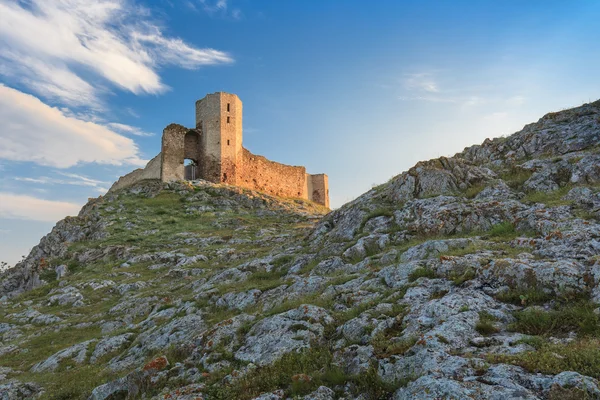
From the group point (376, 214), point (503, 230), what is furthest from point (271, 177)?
point (503, 230)

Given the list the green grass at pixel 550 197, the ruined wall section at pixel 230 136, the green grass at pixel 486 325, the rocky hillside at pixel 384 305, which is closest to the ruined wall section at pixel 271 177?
the ruined wall section at pixel 230 136

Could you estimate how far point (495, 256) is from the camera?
9.16 metres

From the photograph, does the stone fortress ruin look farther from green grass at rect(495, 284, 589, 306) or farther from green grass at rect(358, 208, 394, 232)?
green grass at rect(495, 284, 589, 306)

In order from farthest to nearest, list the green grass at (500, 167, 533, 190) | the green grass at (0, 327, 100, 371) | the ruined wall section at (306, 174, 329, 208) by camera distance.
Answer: the ruined wall section at (306, 174, 329, 208) → the green grass at (500, 167, 533, 190) → the green grass at (0, 327, 100, 371)

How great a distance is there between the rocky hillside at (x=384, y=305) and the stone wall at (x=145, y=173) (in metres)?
20.3

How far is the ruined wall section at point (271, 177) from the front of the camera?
162 ft

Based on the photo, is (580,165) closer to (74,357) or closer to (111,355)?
(111,355)

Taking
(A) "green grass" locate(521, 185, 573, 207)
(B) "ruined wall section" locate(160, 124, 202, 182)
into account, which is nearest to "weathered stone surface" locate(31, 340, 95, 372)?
(A) "green grass" locate(521, 185, 573, 207)

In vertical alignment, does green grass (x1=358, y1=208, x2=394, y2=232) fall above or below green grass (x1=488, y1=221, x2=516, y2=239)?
above

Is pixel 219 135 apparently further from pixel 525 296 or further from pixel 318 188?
pixel 525 296

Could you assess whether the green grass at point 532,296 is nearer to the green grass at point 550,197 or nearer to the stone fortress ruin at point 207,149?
the green grass at point 550,197

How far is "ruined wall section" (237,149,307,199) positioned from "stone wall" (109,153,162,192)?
9755 mm

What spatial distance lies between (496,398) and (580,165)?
12.6 m

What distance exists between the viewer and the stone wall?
44.4 m
